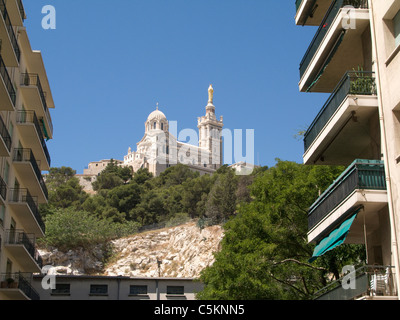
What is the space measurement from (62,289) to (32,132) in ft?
67.3

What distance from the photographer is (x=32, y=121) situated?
35344 millimetres

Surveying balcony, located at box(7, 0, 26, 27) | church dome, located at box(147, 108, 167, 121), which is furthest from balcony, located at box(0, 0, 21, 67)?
church dome, located at box(147, 108, 167, 121)

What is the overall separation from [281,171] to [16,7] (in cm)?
1515

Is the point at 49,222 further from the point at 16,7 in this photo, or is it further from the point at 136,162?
the point at 136,162

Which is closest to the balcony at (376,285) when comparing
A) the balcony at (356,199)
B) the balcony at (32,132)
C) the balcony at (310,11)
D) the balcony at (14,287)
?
the balcony at (356,199)

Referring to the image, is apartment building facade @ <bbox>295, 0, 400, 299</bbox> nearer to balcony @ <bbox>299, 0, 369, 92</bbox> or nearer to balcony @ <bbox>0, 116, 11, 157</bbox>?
balcony @ <bbox>299, 0, 369, 92</bbox>

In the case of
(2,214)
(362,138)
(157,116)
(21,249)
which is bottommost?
(21,249)

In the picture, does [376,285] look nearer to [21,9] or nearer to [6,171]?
[6,171]

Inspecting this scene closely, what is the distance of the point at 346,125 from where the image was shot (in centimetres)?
1875

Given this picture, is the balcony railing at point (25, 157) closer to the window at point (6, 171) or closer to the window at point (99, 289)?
the window at point (6, 171)

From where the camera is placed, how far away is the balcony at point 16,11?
3216cm

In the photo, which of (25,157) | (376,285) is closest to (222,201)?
(25,157)
